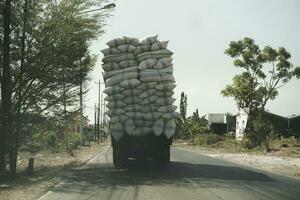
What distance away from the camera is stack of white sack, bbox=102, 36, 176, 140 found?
21.1 meters

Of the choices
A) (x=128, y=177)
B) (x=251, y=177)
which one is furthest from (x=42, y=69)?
(x=251, y=177)

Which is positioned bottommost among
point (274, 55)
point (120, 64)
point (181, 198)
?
point (181, 198)

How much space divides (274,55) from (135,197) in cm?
3747

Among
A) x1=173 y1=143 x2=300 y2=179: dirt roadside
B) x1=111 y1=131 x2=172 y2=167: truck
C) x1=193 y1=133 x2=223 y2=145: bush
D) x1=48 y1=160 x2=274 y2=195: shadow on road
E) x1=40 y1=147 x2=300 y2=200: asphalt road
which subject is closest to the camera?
x1=40 y1=147 x2=300 y2=200: asphalt road

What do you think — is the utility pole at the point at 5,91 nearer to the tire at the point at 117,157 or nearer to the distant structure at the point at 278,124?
the tire at the point at 117,157

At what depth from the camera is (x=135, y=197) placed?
12.9 meters

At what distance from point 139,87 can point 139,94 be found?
28 centimetres

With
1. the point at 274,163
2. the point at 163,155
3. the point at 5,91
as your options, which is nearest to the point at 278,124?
the point at 274,163

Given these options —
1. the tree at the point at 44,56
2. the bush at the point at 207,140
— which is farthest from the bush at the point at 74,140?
the tree at the point at 44,56

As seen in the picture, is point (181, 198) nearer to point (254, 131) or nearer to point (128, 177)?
point (128, 177)

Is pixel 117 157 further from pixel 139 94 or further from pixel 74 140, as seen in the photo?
pixel 74 140

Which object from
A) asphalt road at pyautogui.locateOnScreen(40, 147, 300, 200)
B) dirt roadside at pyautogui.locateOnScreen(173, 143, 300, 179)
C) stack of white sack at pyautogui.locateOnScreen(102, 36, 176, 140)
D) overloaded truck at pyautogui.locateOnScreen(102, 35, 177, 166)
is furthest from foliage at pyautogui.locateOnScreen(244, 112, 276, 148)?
asphalt road at pyautogui.locateOnScreen(40, 147, 300, 200)

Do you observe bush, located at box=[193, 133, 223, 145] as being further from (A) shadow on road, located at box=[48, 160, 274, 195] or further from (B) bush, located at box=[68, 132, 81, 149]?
(A) shadow on road, located at box=[48, 160, 274, 195]

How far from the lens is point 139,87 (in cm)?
2122
